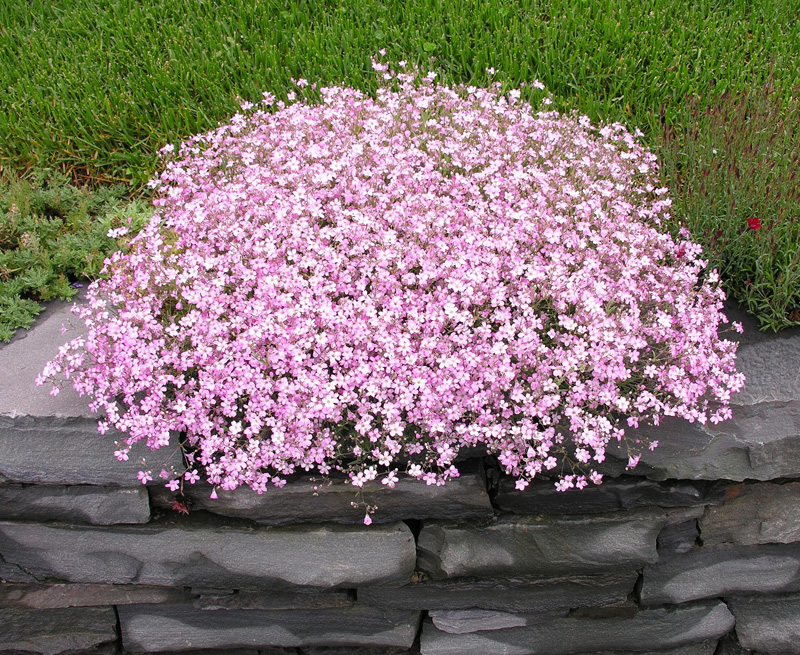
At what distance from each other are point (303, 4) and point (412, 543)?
4.37 metres

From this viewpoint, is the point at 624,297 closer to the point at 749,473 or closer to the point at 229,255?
the point at 749,473

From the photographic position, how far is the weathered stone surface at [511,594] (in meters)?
3.17

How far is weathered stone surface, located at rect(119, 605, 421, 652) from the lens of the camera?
3.28m

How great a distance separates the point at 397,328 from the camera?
2760 mm

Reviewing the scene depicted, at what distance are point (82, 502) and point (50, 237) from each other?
1.63 metres

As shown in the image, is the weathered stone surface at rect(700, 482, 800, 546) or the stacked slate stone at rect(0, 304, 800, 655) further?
the weathered stone surface at rect(700, 482, 800, 546)

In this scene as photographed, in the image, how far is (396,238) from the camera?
3105 millimetres

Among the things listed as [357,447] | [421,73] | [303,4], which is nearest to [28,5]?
[303,4]

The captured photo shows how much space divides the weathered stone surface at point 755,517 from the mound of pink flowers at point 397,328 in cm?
50

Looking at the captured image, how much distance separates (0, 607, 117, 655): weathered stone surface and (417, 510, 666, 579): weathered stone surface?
159cm

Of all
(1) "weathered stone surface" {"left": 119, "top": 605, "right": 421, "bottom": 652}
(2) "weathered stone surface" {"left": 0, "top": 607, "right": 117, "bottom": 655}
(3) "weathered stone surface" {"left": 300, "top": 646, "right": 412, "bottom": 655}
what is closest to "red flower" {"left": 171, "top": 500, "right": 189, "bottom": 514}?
(1) "weathered stone surface" {"left": 119, "top": 605, "right": 421, "bottom": 652}

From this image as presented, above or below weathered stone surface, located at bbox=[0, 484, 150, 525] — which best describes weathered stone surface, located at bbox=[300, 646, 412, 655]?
below

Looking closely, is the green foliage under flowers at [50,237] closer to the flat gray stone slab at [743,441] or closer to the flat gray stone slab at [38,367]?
the flat gray stone slab at [38,367]

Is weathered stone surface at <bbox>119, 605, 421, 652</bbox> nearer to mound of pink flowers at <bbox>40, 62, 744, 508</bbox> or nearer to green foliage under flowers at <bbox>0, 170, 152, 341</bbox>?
mound of pink flowers at <bbox>40, 62, 744, 508</bbox>
